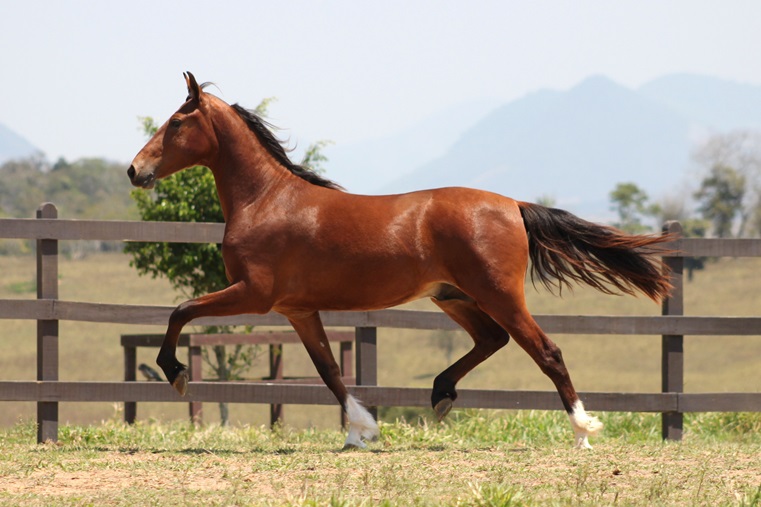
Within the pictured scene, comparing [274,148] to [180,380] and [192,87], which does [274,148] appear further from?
[180,380]

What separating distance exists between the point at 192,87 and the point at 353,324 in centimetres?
236

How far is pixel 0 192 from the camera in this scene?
92.6 m

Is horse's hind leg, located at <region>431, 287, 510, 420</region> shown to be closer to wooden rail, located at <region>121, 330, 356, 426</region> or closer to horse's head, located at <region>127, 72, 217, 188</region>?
horse's head, located at <region>127, 72, 217, 188</region>

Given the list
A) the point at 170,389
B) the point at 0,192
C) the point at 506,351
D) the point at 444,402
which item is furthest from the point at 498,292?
the point at 0,192

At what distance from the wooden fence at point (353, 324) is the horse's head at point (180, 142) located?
4.00 feet

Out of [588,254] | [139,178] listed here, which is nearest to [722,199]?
[588,254]

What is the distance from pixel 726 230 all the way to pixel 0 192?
62.5 metres

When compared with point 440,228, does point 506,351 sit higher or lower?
lower

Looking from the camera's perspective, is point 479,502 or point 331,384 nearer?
point 479,502

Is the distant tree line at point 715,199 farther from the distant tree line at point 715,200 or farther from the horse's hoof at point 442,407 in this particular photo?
the horse's hoof at point 442,407

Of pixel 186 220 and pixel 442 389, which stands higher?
pixel 186 220

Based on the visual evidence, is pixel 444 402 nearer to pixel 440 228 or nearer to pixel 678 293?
pixel 440 228

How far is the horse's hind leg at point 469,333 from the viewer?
696 cm

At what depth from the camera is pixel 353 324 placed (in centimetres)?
812
